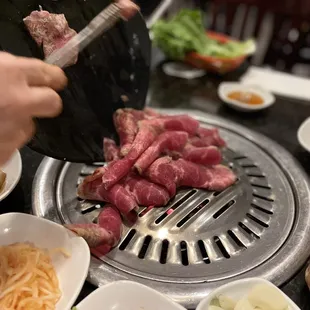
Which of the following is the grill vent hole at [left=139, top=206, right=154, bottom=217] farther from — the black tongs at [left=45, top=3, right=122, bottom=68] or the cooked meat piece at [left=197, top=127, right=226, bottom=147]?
the black tongs at [left=45, top=3, right=122, bottom=68]

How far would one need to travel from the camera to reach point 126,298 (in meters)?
1.38

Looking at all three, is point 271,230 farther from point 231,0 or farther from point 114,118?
point 231,0

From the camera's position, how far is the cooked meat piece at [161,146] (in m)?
1.80

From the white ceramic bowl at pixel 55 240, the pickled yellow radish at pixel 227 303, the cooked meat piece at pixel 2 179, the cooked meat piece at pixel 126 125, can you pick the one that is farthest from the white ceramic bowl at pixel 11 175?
the pickled yellow radish at pixel 227 303

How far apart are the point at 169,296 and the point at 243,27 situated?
8.68 feet

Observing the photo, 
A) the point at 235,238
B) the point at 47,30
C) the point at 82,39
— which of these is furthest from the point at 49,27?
the point at 235,238

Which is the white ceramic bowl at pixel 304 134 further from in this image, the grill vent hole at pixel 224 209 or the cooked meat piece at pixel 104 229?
the cooked meat piece at pixel 104 229

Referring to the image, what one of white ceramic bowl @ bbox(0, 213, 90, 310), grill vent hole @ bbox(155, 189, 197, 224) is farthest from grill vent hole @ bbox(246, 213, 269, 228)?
white ceramic bowl @ bbox(0, 213, 90, 310)

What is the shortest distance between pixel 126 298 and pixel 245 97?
1524 mm

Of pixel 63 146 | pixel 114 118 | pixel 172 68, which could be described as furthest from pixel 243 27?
pixel 63 146

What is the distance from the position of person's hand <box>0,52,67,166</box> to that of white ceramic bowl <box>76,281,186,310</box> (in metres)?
0.49

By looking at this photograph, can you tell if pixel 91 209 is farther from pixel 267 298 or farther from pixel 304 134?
pixel 304 134

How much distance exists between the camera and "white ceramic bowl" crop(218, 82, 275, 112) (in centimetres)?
246

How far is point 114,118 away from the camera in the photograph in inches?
79.6
